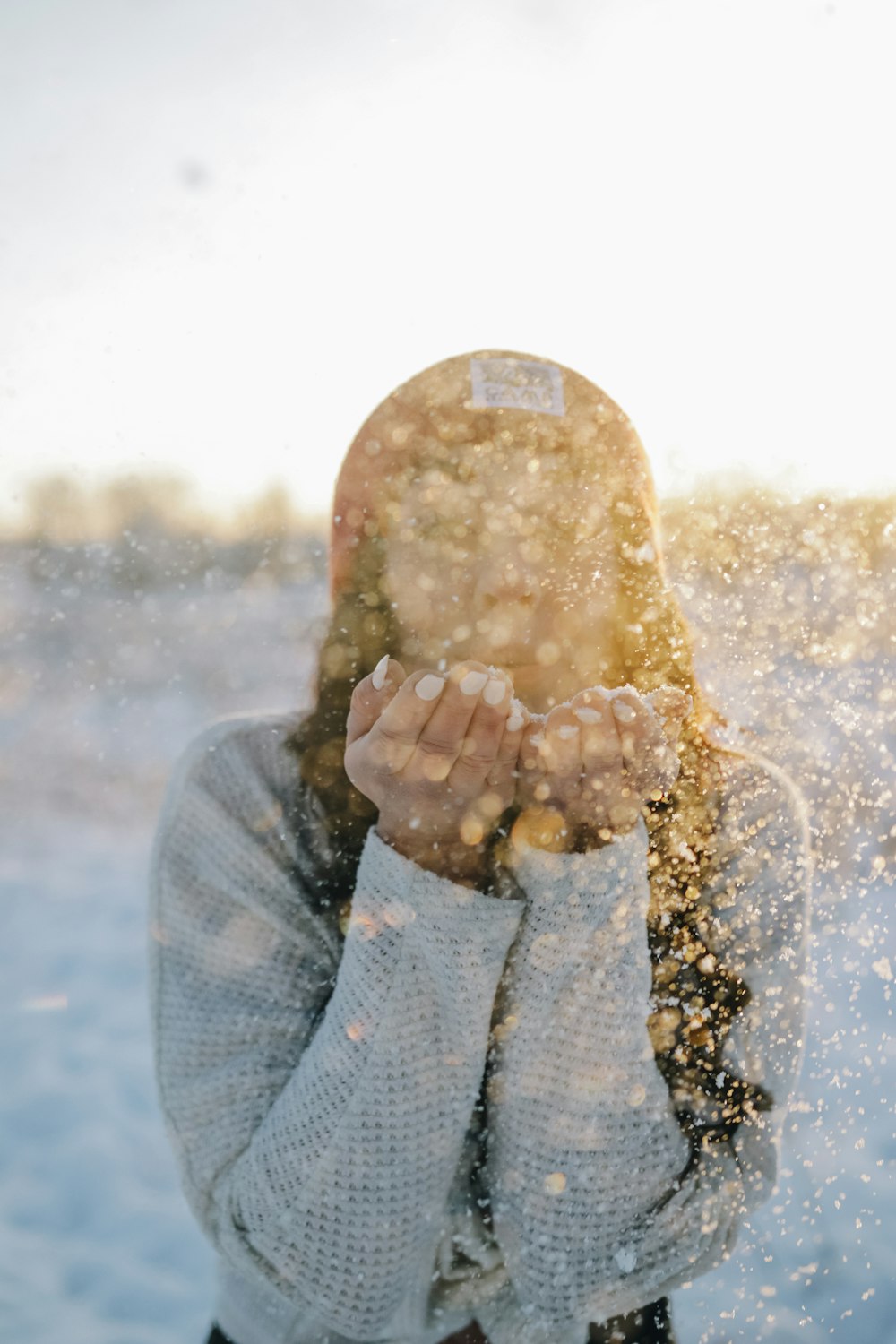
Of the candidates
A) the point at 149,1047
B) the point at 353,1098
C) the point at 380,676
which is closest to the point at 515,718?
the point at 380,676

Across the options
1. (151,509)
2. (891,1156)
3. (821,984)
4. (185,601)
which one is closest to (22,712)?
(185,601)

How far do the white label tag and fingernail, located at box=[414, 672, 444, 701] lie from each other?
1.73ft

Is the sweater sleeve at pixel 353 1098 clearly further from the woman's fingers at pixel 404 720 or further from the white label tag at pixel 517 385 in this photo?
the white label tag at pixel 517 385

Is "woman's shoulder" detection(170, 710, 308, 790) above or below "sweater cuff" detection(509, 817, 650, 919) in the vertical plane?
above

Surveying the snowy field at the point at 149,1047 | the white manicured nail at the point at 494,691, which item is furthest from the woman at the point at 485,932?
the snowy field at the point at 149,1047

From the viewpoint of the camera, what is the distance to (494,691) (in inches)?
37.5

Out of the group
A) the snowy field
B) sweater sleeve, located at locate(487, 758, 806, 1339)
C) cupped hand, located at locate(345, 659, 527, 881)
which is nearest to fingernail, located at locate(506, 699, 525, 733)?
cupped hand, located at locate(345, 659, 527, 881)

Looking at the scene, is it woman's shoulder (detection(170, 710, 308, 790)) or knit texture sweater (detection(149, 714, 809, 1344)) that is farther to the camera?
woman's shoulder (detection(170, 710, 308, 790))

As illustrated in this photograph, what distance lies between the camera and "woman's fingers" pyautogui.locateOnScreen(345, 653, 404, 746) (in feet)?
3.31

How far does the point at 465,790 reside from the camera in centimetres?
103

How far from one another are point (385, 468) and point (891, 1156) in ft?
8.80

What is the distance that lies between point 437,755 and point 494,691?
0.36 ft

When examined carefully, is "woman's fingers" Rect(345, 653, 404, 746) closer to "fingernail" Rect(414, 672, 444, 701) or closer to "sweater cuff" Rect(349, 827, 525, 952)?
"fingernail" Rect(414, 672, 444, 701)

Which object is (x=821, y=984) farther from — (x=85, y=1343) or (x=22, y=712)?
(x=22, y=712)
